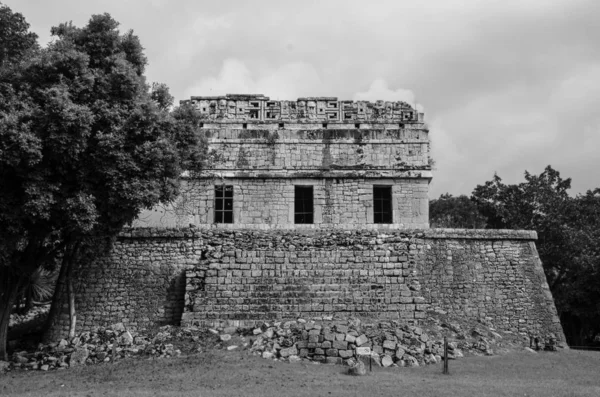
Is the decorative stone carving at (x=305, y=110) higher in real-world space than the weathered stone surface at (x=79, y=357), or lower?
higher

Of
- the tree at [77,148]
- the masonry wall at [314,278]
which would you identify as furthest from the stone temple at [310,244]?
the tree at [77,148]

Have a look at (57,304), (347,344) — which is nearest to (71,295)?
(57,304)

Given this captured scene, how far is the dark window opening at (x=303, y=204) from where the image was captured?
1931 centimetres

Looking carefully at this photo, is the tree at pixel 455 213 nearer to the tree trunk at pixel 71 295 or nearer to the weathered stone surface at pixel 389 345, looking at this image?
the weathered stone surface at pixel 389 345

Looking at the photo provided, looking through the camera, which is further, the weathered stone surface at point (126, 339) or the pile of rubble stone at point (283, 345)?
the weathered stone surface at point (126, 339)

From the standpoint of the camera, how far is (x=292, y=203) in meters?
19.2

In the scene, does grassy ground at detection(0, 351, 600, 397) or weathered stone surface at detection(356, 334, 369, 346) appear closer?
grassy ground at detection(0, 351, 600, 397)

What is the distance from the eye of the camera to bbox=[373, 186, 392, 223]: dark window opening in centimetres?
1933

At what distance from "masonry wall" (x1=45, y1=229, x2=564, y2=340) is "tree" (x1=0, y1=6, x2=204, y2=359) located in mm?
2544

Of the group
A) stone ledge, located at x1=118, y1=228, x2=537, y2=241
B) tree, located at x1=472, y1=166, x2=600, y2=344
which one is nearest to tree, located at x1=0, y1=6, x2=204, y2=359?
stone ledge, located at x1=118, y1=228, x2=537, y2=241

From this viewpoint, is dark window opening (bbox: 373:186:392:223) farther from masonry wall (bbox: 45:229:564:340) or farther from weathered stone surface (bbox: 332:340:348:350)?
weathered stone surface (bbox: 332:340:348:350)

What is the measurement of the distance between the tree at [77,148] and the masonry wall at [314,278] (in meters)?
2.54

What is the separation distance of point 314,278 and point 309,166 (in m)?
4.86

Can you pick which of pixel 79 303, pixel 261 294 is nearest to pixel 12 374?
pixel 79 303
